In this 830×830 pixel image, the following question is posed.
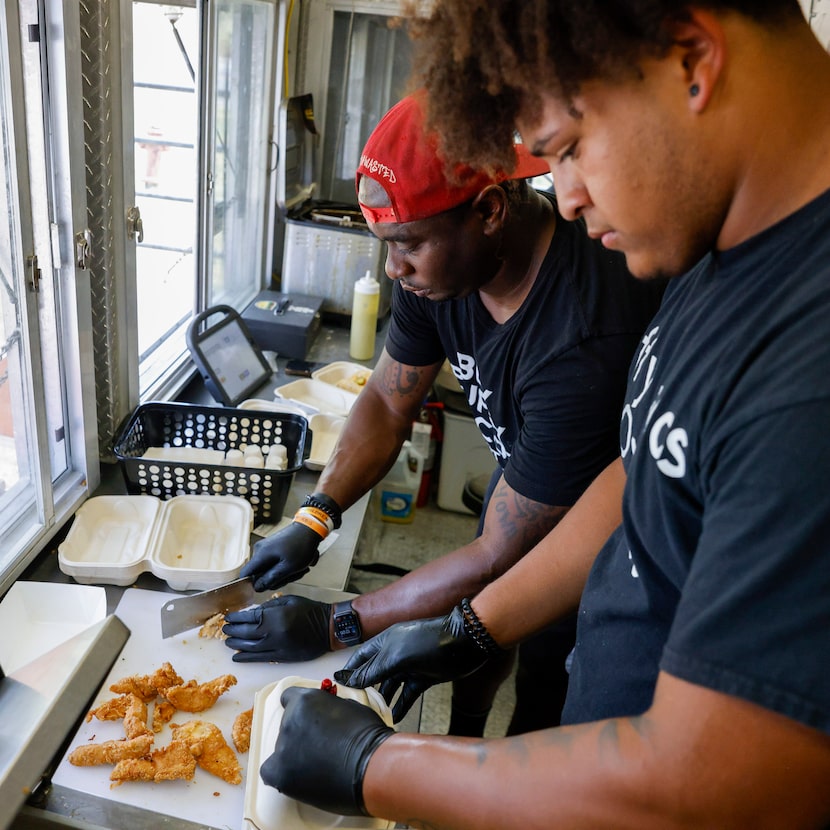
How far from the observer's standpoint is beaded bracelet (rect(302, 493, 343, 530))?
1769 millimetres

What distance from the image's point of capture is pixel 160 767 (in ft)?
3.94

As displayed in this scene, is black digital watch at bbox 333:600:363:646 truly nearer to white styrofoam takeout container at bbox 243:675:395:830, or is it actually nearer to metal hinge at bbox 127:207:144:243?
white styrofoam takeout container at bbox 243:675:395:830

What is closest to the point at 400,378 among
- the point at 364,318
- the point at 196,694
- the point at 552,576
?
the point at 552,576

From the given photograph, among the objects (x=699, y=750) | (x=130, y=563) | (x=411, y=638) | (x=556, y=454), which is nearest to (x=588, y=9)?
(x=699, y=750)

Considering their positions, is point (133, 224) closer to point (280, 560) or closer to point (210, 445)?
point (210, 445)

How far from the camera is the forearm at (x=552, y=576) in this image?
4.16 ft

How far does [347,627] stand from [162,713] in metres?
0.37

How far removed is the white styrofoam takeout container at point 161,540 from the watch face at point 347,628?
0.88 ft

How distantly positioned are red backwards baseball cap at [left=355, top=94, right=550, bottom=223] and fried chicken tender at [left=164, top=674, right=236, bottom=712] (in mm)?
896

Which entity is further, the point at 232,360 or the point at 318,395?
the point at 318,395

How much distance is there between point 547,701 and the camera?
2000 millimetres

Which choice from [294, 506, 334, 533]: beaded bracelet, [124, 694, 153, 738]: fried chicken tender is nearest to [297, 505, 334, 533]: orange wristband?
[294, 506, 334, 533]: beaded bracelet

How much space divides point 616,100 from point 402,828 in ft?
3.56

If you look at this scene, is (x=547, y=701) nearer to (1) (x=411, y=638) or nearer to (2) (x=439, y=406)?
(1) (x=411, y=638)
